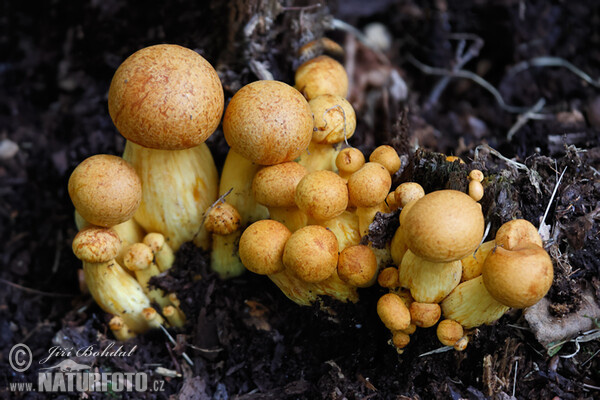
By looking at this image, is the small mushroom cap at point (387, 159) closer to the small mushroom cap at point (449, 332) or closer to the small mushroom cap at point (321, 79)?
the small mushroom cap at point (321, 79)

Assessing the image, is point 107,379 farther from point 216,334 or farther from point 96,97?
point 96,97

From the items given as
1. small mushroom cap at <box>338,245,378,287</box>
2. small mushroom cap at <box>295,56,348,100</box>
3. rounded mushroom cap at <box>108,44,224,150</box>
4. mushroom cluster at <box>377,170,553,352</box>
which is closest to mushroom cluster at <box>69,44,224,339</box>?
rounded mushroom cap at <box>108,44,224,150</box>

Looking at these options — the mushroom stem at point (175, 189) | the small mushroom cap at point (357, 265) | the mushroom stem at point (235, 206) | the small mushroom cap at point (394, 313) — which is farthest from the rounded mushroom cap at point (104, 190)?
the small mushroom cap at point (394, 313)

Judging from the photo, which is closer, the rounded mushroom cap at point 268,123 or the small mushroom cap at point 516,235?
the small mushroom cap at point 516,235

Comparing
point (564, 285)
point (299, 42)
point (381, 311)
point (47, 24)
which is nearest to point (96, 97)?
point (47, 24)

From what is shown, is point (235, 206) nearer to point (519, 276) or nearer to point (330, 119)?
point (330, 119)
